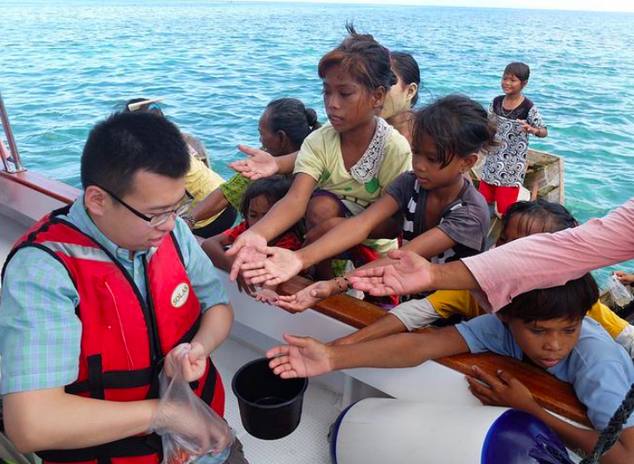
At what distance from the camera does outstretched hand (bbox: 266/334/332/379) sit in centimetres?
144

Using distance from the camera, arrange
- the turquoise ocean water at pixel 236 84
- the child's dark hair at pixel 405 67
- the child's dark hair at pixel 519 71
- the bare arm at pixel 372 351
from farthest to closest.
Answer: the turquoise ocean water at pixel 236 84, the child's dark hair at pixel 519 71, the child's dark hair at pixel 405 67, the bare arm at pixel 372 351

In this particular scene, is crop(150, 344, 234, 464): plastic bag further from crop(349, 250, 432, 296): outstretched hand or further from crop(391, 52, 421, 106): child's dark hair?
crop(391, 52, 421, 106): child's dark hair

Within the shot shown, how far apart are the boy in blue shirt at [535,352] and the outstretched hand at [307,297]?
18 cm

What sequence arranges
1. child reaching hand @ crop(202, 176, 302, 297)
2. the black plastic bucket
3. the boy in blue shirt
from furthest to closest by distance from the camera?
child reaching hand @ crop(202, 176, 302, 297)
the black plastic bucket
the boy in blue shirt

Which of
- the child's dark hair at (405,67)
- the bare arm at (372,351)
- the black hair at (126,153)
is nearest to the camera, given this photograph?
the black hair at (126,153)

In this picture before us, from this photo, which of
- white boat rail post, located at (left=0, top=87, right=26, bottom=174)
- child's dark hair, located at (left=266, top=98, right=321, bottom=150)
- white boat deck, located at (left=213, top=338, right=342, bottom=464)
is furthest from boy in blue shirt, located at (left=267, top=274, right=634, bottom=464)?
white boat rail post, located at (left=0, top=87, right=26, bottom=174)

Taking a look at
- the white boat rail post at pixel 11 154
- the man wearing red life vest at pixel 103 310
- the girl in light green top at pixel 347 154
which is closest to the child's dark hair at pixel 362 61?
the girl in light green top at pixel 347 154

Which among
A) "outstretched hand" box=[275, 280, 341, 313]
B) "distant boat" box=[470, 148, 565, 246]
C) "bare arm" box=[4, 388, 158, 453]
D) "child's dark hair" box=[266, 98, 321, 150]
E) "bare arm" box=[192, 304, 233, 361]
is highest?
→ "child's dark hair" box=[266, 98, 321, 150]

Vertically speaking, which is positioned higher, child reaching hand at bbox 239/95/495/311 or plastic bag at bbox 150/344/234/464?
child reaching hand at bbox 239/95/495/311

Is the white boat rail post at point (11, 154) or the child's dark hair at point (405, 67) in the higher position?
the child's dark hair at point (405, 67)

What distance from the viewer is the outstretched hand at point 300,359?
4.74ft

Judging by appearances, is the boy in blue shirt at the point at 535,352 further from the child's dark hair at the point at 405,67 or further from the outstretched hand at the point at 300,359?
the child's dark hair at the point at 405,67

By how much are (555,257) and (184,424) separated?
102 cm

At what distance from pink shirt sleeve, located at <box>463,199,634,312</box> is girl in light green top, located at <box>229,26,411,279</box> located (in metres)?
0.79
